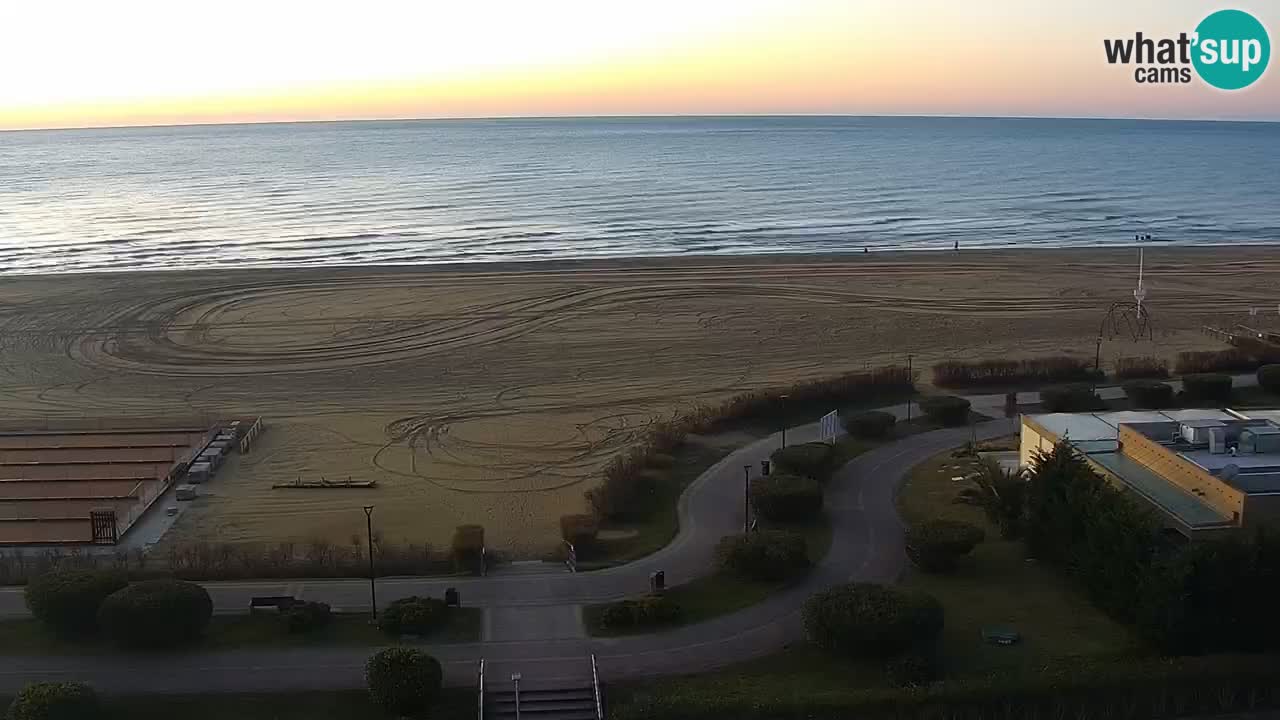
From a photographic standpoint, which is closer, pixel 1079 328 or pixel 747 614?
pixel 747 614

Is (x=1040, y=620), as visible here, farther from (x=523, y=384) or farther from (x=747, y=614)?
(x=523, y=384)

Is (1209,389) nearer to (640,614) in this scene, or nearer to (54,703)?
(640,614)

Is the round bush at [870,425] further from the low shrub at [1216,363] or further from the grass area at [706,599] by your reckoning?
the low shrub at [1216,363]

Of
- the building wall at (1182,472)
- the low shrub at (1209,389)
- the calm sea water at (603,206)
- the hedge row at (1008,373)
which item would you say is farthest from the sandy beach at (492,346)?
the building wall at (1182,472)

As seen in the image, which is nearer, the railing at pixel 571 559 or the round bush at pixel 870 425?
the railing at pixel 571 559

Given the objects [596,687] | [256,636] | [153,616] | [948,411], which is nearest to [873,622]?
[596,687]

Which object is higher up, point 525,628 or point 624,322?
point 624,322

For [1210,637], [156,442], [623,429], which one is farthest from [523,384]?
[1210,637]
